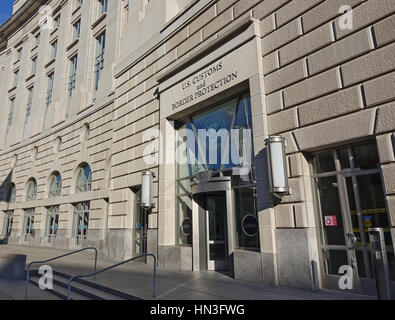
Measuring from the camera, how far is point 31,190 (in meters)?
25.2

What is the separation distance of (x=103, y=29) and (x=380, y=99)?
65.0 ft

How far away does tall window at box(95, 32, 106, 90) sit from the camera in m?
20.3

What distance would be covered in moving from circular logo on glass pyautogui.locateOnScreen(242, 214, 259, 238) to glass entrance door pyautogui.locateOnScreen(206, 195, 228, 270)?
4.26 ft

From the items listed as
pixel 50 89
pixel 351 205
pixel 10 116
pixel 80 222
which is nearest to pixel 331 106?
pixel 351 205

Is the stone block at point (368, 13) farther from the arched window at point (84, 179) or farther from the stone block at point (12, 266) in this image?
the arched window at point (84, 179)

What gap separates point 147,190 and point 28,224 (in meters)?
18.7

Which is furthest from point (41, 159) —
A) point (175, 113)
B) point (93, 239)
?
point (175, 113)

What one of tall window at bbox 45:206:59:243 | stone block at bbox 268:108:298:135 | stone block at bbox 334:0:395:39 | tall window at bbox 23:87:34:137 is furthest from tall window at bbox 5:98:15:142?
stone block at bbox 334:0:395:39

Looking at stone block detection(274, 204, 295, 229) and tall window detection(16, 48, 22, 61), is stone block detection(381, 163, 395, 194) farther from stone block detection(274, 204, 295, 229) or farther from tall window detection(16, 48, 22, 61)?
tall window detection(16, 48, 22, 61)

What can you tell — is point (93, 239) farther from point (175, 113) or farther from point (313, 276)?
point (313, 276)

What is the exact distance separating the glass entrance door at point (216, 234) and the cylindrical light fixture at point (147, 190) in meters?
2.56
